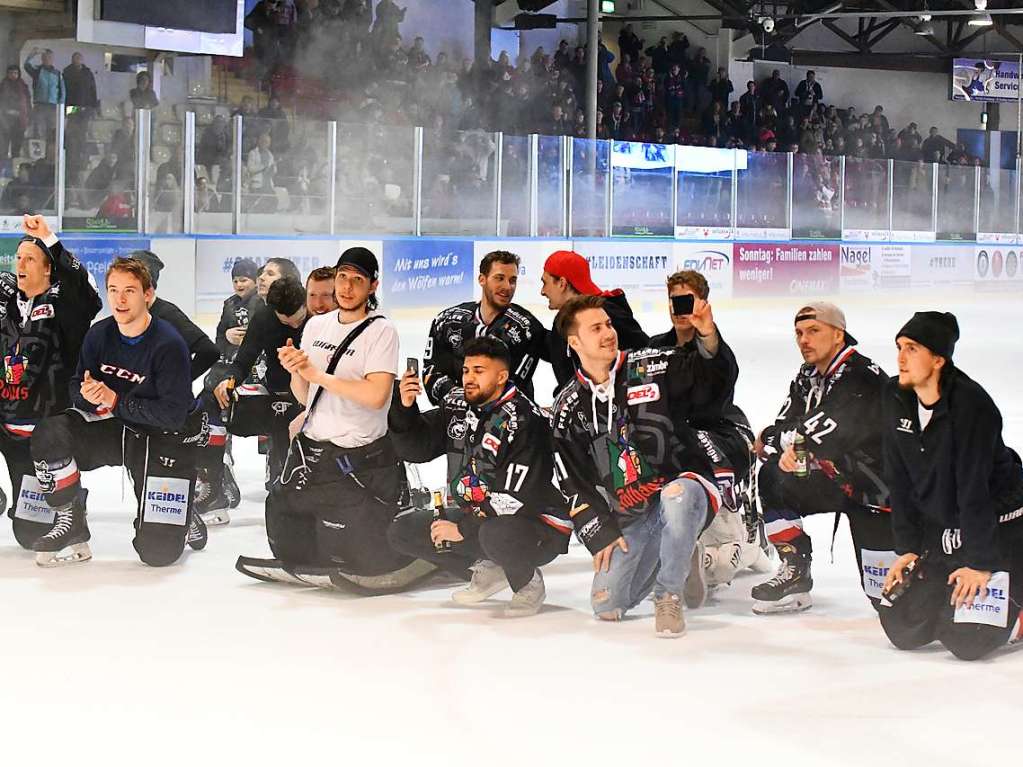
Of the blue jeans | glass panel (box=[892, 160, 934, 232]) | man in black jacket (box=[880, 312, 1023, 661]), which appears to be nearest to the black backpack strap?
the blue jeans

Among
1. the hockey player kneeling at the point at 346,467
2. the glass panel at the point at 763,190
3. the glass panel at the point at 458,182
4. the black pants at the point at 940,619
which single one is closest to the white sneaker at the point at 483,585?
the hockey player kneeling at the point at 346,467

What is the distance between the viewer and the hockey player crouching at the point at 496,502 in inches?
188

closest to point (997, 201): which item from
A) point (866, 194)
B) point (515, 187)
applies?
point (866, 194)

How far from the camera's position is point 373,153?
49.2ft

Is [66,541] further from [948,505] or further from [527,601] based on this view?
[948,505]

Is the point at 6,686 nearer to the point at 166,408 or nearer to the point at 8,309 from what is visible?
the point at 166,408

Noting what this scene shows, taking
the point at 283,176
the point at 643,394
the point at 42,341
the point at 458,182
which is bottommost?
the point at 643,394

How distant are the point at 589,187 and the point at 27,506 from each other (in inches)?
488

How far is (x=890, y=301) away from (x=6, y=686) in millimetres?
18798

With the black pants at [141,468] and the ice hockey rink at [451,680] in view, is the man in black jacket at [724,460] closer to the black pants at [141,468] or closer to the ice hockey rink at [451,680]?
the ice hockey rink at [451,680]

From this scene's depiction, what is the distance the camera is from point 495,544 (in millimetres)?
4734

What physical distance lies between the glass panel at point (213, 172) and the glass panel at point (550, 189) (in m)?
4.31

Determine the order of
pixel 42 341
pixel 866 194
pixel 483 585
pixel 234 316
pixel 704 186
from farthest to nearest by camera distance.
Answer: pixel 866 194, pixel 704 186, pixel 234 316, pixel 42 341, pixel 483 585

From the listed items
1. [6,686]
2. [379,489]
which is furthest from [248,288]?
[6,686]
